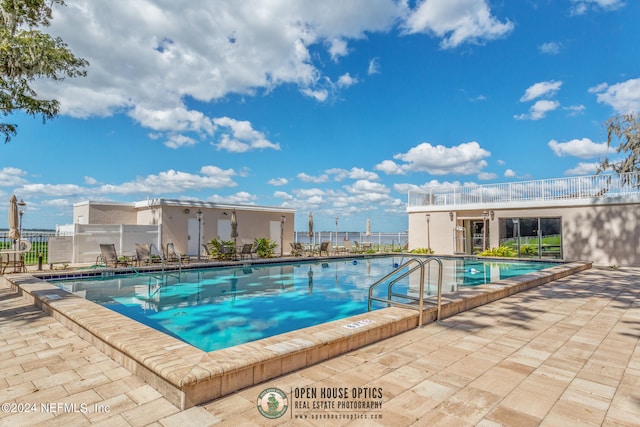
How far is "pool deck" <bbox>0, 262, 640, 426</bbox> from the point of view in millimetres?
2176

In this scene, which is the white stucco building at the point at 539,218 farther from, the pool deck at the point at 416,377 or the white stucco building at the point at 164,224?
the pool deck at the point at 416,377

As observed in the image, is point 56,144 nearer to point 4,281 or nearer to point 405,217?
point 4,281

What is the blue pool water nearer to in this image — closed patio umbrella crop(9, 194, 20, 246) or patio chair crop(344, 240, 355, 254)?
closed patio umbrella crop(9, 194, 20, 246)

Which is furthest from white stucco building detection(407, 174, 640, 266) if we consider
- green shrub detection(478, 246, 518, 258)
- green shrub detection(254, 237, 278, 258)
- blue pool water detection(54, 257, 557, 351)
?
green shrub detection(254, 237, 278, 258)

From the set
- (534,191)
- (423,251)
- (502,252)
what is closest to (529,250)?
(502,252)

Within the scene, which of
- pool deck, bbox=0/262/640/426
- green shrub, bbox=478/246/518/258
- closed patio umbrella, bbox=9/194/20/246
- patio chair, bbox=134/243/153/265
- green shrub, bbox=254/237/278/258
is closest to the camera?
pool deck, bbox=0/262/640/426

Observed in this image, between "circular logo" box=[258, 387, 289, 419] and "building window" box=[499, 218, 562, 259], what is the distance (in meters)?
16.4

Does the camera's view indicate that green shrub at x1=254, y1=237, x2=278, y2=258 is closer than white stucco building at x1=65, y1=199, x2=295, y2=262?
No

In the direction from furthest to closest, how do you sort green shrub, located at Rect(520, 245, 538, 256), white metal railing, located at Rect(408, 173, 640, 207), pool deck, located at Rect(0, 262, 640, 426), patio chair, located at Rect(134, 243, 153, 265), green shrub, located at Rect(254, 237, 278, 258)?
1. green shrub, located at Rect(520, 245, 538, 256)
2. green shrub, located at Rect(254, 237, 278, 258)
3. white metal railing, located at Rect(408, 173, 640, 207)
4. patio chair, located at Rect(134, 243, 153, 265)
5. pool deck, located at Rect(0, 262, 640, 426)

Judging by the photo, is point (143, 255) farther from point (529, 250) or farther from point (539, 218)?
point (539, 218)

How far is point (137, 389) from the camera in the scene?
2.53 m

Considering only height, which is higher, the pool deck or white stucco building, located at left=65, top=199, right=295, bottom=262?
white stucco building, located at left=65, top=199, right=295, bottom=262

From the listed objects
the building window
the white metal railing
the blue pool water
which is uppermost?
the white metal railing

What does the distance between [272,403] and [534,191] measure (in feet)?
55.1
